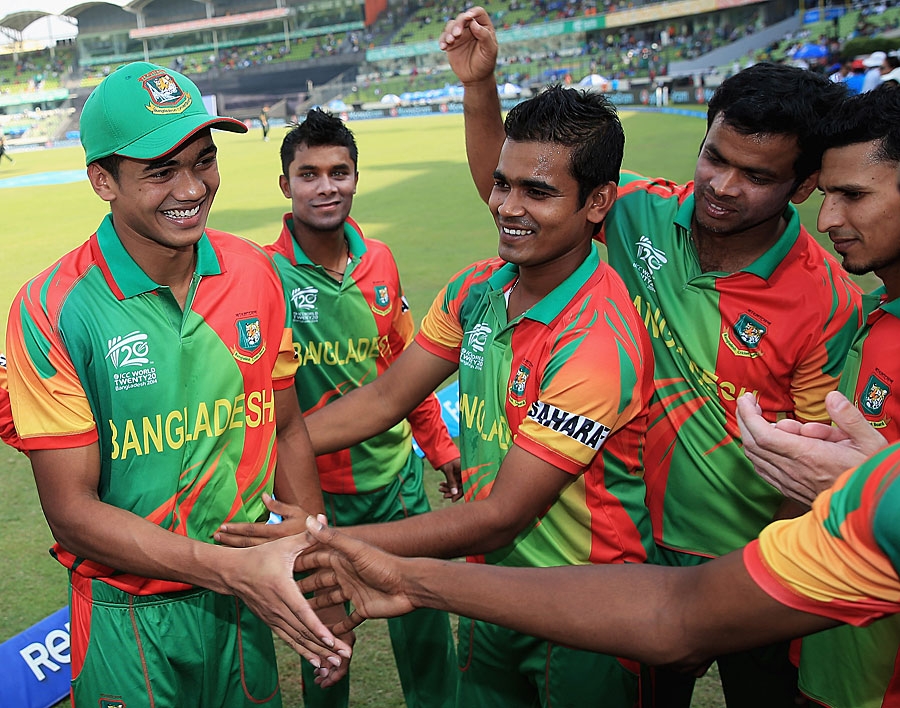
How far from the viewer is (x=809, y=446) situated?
234 centimetres

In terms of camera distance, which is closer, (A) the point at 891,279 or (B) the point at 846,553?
(B) the point at 846,553

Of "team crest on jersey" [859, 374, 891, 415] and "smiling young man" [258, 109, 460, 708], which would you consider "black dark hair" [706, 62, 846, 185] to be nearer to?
"team crest on jersey" [859, 374, 891, 415]

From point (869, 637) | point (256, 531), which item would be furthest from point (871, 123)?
point (256, 531)

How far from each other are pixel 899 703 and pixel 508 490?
1346 millimetres

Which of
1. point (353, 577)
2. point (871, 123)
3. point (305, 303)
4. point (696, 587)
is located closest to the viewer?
point (696, 587)

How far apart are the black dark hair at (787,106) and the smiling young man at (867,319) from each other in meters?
0.24

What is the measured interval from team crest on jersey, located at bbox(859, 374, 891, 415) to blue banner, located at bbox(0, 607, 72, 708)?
3579mm

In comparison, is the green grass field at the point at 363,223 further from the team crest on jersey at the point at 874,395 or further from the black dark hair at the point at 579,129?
the black dark hair at the point at 579,129

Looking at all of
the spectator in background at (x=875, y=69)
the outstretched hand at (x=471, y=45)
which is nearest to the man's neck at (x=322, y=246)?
the outstretched hand at (x=471, y=45)

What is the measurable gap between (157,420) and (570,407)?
52.2 inches

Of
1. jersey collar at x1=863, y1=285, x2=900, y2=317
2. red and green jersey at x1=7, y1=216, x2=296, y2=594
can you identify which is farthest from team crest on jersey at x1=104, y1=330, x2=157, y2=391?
jersey collar at x1=863, y1=285, x2=900, y2=317

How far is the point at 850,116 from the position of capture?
278 centimetres

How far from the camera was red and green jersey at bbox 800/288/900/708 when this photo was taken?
8.61ft

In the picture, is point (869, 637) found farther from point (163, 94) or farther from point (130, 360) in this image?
point (163, 94)
